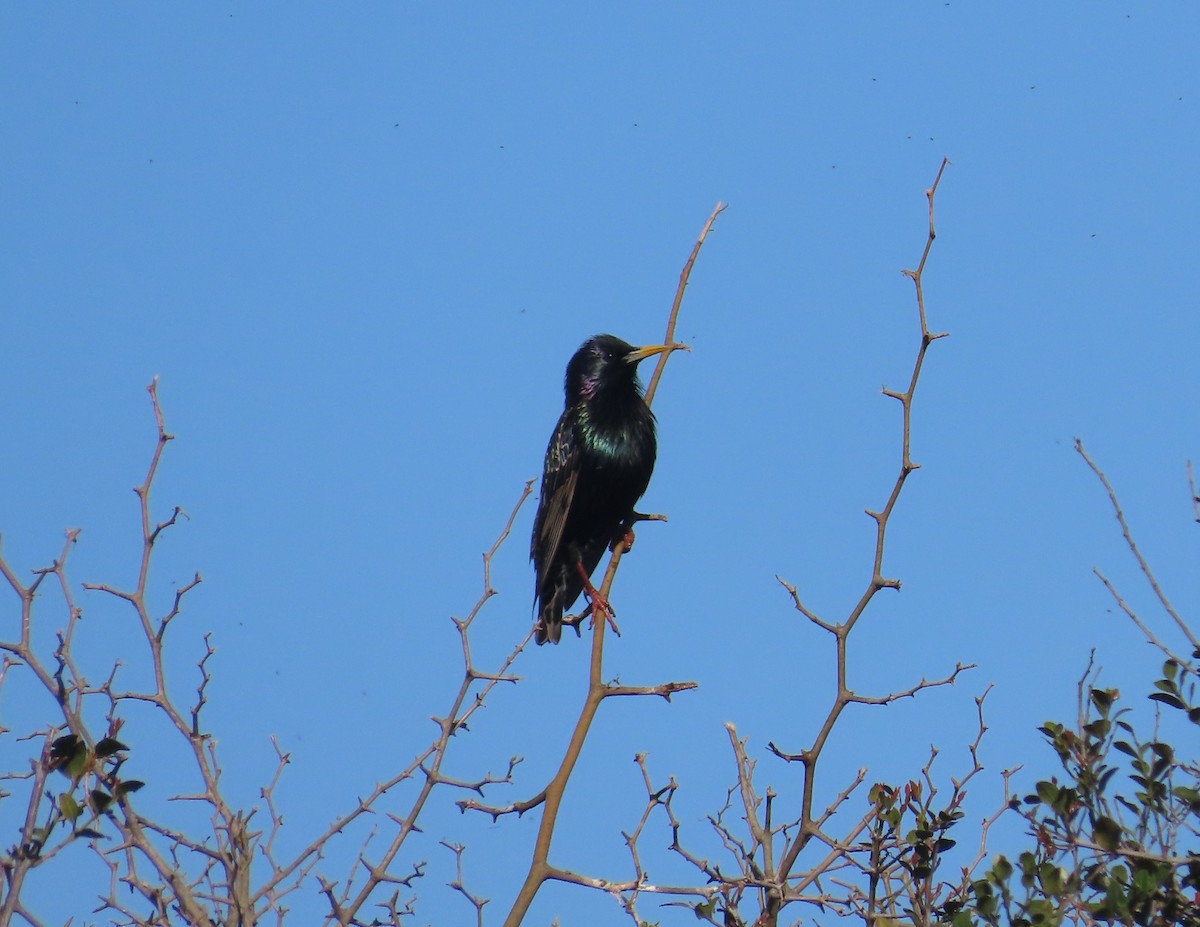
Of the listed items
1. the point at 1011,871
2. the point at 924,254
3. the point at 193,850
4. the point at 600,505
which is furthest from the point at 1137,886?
the point at 600,505

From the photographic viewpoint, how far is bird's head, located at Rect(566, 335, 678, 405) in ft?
24.5

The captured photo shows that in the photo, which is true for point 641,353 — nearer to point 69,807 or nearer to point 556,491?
point 556,491

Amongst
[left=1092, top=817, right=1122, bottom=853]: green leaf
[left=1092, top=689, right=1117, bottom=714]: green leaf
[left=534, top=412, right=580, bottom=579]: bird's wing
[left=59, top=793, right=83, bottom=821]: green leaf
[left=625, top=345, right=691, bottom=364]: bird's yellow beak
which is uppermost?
[left=625, top=345, right=691, bottom=364]: bird's yellow beak

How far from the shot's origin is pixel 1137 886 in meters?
3.51

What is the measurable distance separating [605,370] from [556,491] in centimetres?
71

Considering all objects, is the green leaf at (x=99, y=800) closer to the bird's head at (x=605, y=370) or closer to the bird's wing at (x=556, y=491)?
the bird's wing at (x=556, y=491)

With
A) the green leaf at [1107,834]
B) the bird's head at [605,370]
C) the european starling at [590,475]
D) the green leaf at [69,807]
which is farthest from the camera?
the bird's head at [605,370]

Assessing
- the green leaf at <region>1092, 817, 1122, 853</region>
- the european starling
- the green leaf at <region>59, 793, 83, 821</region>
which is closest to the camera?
the green leaf at <region>59, 793, 83, 821</region>

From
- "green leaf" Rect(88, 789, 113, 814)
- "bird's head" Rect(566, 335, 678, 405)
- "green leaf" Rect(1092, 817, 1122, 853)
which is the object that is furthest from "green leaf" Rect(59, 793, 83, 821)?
"bird's head" Rect(566, 335, 678, 405)

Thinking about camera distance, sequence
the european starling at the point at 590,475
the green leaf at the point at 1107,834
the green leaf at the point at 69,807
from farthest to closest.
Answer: the european starling at the point at 590,475 < the green leaf at the point at 1107,834 < the green leaf at the point at 69,807

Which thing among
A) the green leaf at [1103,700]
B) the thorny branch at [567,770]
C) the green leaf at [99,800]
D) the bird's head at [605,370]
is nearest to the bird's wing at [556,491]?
the bird's head at [605,370]

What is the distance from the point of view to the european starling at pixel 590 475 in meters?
7.16

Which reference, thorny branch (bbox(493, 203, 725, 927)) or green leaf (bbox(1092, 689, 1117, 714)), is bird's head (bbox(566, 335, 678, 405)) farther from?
green leaf (bbox(1092, 689, 1117, 714))

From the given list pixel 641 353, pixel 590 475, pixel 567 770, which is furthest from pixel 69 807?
pixel 641 353
